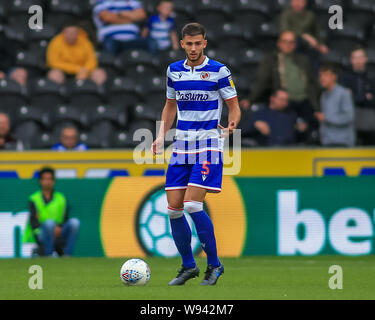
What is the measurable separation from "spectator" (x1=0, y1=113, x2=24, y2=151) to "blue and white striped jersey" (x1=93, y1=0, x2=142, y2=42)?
9.63 ft

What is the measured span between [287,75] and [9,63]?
487 centimetres

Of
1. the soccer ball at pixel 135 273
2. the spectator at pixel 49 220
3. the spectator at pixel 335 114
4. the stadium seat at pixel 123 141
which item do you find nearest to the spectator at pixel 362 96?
the spectator at pixel 335 114

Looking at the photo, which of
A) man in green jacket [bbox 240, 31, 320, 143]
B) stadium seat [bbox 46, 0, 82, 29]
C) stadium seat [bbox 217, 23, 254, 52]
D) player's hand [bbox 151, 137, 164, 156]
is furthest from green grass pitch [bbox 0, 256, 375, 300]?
stadium seat [bbox 46, 0, 82, 29]

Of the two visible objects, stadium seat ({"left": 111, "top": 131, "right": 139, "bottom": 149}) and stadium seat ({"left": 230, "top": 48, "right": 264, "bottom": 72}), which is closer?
stadium seat ({"left": 111, "top": 131, "right": 139, "bottom": 149})

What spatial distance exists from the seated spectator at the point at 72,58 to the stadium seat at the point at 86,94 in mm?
195

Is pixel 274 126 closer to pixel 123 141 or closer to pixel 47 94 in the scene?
pixel 123 141

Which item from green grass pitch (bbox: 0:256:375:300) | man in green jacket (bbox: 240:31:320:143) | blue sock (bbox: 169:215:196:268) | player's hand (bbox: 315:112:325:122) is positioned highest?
man in green jacket (bbox: 240:31:320:143)

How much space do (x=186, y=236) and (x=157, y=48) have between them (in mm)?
8059

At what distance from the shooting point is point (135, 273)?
8500 millimetres

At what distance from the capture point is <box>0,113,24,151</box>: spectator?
13688 millimetres

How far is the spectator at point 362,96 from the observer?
1371 cm

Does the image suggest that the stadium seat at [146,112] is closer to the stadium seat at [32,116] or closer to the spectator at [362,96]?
the stadium seat at [32,116]

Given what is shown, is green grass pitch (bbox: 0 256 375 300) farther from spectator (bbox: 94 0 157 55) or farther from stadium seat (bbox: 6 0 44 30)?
stadium seat (bbox: 6 0 44 30)

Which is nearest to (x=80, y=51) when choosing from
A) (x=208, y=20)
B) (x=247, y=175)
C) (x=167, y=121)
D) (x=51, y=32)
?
(x=51, y=32)
